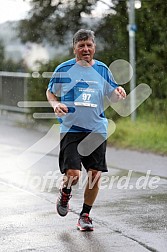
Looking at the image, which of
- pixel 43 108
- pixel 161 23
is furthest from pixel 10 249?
pixel 43 108

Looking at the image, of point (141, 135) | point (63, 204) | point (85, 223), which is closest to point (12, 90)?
point (141, 135)

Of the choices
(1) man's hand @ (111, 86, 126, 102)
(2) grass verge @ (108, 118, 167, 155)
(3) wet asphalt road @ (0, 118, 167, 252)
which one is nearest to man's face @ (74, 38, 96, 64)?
(1) man's hand @ (111, 86, 126, 102)

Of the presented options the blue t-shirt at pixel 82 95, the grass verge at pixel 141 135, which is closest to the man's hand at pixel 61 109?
the blue t-shirt at pixel 82 95

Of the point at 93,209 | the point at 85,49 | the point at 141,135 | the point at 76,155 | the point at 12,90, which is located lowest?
the point at 12,90

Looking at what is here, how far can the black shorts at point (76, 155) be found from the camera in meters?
7.26

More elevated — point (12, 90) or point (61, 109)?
point (61, 109)

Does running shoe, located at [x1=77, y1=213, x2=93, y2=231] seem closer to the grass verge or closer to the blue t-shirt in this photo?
Answer: the blue t-shirt

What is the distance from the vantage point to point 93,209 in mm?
8297

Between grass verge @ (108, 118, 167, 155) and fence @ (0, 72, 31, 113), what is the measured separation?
4.69 metres

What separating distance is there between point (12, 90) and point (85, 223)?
599 inches

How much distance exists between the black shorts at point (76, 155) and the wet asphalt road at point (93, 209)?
1.95 feet

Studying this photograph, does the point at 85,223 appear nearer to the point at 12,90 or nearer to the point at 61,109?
the point at 61,109

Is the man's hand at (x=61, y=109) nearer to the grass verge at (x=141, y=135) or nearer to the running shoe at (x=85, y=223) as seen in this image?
the running shoe at (x=85, y=223)

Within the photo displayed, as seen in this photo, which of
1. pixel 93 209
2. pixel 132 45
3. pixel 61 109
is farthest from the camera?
pixel 132 45
